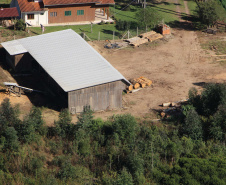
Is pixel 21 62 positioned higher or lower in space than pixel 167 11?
lower

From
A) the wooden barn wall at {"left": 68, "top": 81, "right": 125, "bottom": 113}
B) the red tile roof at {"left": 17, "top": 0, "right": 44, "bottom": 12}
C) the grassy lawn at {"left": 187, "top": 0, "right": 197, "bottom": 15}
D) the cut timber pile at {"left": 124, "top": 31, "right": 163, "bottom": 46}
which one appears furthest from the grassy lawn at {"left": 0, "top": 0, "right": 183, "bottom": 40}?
the wooden barn wall at {"left": 68, "top": 81, "right": 125, "bottom": 113}

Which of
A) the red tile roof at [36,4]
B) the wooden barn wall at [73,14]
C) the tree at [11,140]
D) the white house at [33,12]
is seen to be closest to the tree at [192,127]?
the tree at [11,140]

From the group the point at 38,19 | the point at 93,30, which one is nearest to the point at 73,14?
the point at 93,30

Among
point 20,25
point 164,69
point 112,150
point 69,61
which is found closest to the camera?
point 112,150

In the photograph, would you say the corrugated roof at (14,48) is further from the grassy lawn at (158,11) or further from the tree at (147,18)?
the grassy lawn at (158,11)

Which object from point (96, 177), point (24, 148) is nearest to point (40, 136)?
point (24, 148)

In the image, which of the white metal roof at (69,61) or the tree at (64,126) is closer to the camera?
the tree at (64,126)

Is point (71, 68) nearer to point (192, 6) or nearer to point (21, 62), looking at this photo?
point (21, 62)
